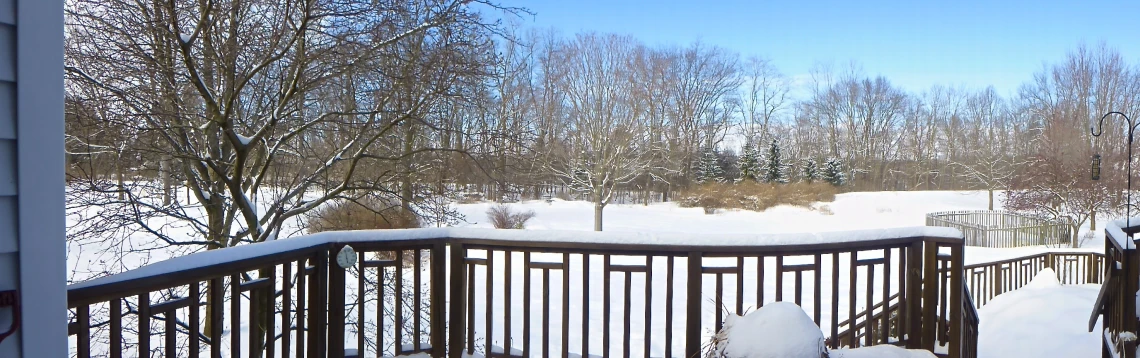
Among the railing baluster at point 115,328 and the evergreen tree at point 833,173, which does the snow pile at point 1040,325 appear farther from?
the evergreen tree at point 833,173

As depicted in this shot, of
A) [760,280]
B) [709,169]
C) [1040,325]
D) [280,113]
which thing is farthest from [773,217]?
[760,280]

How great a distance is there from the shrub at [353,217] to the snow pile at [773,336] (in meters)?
5.38

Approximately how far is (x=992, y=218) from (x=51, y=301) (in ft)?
65.0

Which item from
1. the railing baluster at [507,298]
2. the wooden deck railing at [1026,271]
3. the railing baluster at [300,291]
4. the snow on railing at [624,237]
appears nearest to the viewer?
the railing baluster at [300,291]

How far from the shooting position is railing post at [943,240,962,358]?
265 centimetres

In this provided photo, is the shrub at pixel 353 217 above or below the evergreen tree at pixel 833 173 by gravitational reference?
below

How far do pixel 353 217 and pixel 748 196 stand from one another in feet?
54.3

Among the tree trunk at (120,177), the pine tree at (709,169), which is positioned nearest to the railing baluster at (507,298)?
the tree trunk at (120,177)

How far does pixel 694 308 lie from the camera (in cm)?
257

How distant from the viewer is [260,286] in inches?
81.7

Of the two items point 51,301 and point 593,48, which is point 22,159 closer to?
point 51,301

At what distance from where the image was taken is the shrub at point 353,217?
265 inches

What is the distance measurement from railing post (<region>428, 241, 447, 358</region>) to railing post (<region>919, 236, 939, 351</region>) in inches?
82.2

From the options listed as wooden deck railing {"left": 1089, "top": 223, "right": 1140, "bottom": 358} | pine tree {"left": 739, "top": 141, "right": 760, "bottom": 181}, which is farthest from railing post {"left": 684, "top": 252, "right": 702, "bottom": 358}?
pine tree {"left": 739, "top": 141, "right": 760, "bottom": 181}
